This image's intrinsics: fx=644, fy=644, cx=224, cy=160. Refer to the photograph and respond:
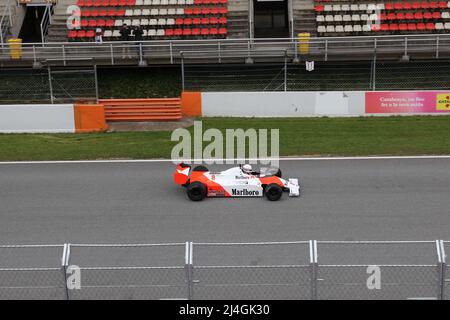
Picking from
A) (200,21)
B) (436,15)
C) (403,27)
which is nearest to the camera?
(403,27)

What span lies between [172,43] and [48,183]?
11434 mm

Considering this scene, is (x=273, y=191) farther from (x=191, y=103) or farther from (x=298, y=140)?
(x=191, y=103)

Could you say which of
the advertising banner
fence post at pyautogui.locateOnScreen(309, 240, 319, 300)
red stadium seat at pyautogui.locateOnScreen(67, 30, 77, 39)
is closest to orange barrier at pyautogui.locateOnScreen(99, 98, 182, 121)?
the advertising banner

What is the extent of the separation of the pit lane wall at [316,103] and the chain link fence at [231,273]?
12.3 metres

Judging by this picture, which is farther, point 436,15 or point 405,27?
point 436,15

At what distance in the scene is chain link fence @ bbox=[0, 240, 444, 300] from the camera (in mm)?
8352

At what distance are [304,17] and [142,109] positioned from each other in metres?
10.6

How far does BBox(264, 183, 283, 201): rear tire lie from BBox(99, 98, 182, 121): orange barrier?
31.8 ft

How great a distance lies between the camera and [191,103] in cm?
2353

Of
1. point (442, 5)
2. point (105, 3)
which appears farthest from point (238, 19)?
point (442, 5)

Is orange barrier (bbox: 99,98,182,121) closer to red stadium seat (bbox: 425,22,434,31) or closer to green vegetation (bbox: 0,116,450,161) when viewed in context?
green vegetation (bbox: 0,116,450,161)

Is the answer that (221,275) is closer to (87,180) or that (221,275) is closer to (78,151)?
(87,180)

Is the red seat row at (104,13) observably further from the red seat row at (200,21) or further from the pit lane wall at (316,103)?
the pit lane wall at (316,103)
